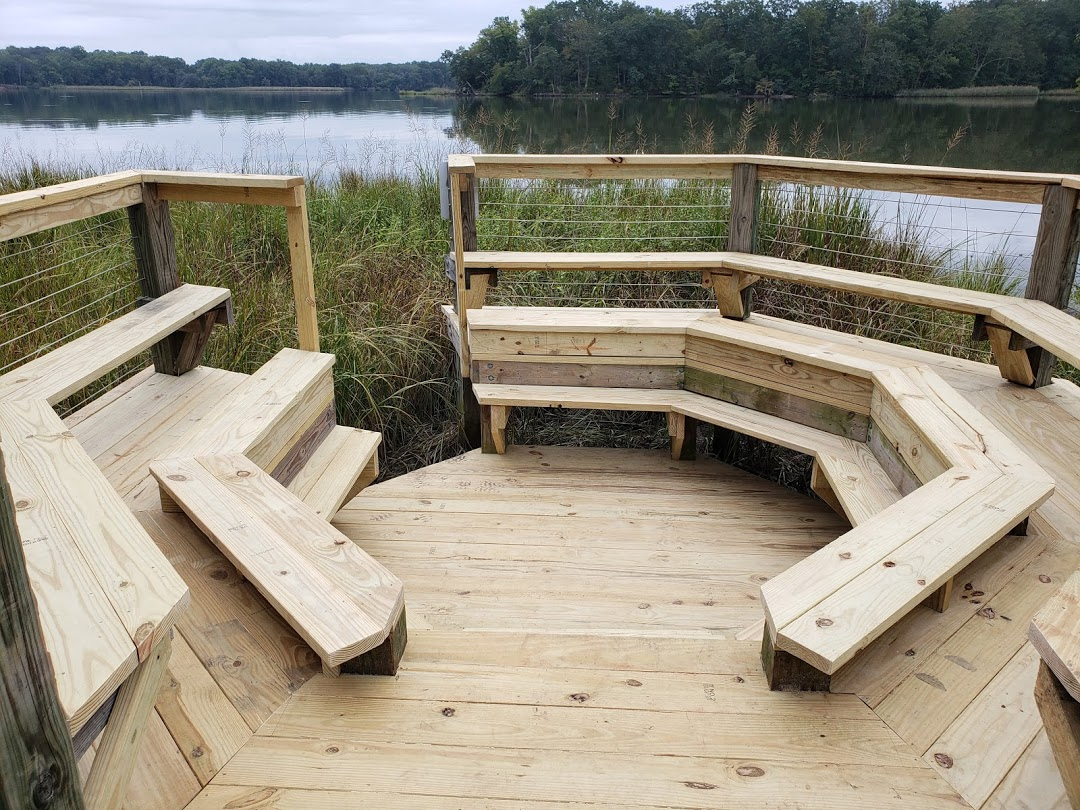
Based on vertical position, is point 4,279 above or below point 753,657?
above

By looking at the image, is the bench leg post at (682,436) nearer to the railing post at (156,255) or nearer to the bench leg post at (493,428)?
the bench leg post at (493,428)

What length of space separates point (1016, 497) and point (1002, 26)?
1730 centimetres

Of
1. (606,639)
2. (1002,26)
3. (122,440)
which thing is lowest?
(606,639)

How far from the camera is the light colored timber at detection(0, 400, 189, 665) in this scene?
1.32 m

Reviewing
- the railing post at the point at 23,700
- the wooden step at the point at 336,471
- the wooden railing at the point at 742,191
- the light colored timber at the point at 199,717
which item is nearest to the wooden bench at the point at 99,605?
the railing post at the point at 23,700

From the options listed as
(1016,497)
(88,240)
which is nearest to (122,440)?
(1016,497)

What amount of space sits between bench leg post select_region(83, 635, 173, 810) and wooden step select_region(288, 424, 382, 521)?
1.37 m

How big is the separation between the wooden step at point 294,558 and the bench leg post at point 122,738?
1.30 ft

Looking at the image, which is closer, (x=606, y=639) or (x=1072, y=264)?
(x=606, y=639)

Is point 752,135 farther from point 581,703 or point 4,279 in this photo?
point 581,703

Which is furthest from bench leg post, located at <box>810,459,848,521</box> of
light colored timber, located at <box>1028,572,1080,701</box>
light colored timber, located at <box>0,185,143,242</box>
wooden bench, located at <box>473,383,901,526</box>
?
light colored timber, located at <box>0,185,143,242</box>

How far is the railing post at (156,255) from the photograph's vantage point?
320cm

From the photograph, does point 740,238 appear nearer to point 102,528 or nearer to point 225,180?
point 225,180

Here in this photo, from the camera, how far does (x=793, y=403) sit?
3.46 m
